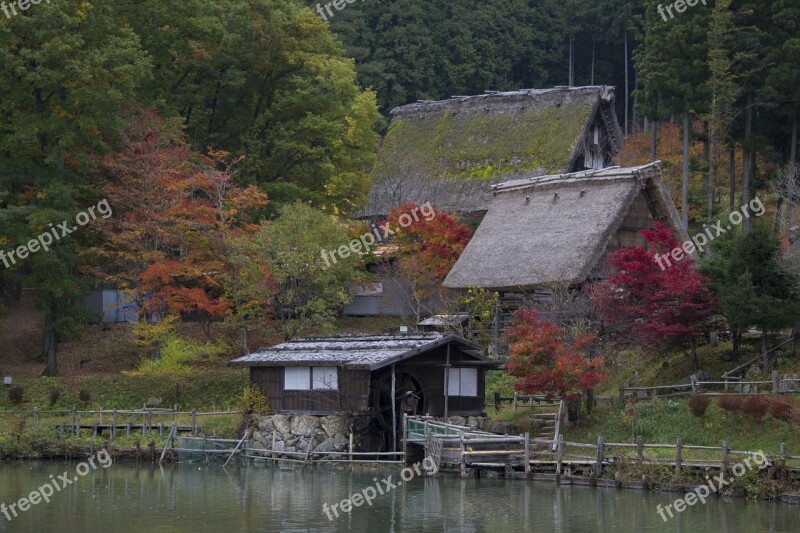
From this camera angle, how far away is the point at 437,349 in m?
35.1

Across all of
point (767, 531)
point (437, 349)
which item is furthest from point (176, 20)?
point (767, 531)

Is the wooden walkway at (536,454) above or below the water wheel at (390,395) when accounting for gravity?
below

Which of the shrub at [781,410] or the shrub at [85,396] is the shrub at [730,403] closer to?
the shrub at [781,410]

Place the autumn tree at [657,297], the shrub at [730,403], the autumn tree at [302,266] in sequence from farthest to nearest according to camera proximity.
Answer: the autumn tree at [302,266] → the autumn tree at [657,297] → the shrub at [730,403]

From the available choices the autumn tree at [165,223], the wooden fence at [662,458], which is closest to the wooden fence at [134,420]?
the autumn tree at [165,223]

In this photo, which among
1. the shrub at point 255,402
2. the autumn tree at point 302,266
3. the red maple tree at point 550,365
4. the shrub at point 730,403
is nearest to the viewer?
the shrub at point 730,403

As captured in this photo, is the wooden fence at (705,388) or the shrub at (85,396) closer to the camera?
the wooden fence at (705,388)

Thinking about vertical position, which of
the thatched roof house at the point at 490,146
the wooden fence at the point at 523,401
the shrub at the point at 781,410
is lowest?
the shrub at the point at 781,410

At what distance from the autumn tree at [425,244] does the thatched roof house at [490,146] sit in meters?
5.68

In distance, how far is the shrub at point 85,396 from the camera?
39.6m

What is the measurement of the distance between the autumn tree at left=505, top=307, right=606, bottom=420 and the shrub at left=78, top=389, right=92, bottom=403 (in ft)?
48.6

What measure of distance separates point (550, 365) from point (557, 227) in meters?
9.62

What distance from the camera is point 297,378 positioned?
3494cm

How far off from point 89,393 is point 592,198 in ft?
59.7
